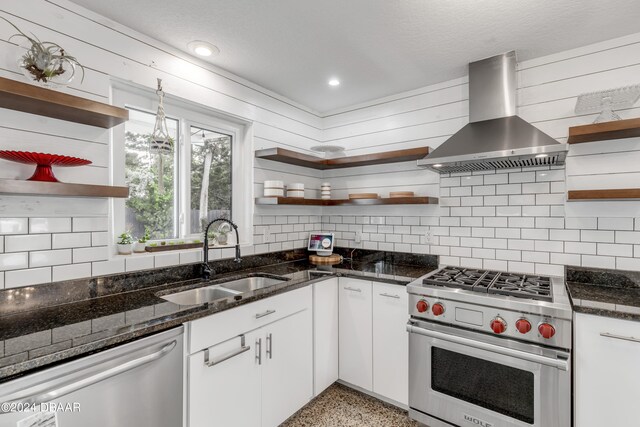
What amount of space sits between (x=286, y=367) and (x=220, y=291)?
0.67m

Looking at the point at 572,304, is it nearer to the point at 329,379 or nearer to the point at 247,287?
the point at 329,379

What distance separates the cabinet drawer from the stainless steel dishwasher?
0.10 metres

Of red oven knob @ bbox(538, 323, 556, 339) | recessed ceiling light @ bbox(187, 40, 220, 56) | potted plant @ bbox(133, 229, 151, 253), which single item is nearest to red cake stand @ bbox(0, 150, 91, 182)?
potted plant @ bbox(133, 229, 151, 253)

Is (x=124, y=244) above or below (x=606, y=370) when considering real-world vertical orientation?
above

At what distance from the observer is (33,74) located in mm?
1472

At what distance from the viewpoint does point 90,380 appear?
116 cm

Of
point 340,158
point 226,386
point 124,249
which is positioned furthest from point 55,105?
point 340,158

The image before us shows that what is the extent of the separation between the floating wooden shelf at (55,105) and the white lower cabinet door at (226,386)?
4.25 ft

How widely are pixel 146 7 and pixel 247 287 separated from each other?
73.4 inches

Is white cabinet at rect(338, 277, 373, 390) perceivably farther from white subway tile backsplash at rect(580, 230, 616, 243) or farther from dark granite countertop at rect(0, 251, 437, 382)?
white subway tile backsplash at rect(580, 230, 616, 243)

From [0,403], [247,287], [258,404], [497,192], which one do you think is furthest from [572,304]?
[0,403]

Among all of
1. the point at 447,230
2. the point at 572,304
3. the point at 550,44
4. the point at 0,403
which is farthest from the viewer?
the point at 447,230

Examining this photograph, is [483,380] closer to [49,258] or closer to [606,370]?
[606,370]

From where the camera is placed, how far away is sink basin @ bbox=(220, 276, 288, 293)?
2332 mm
